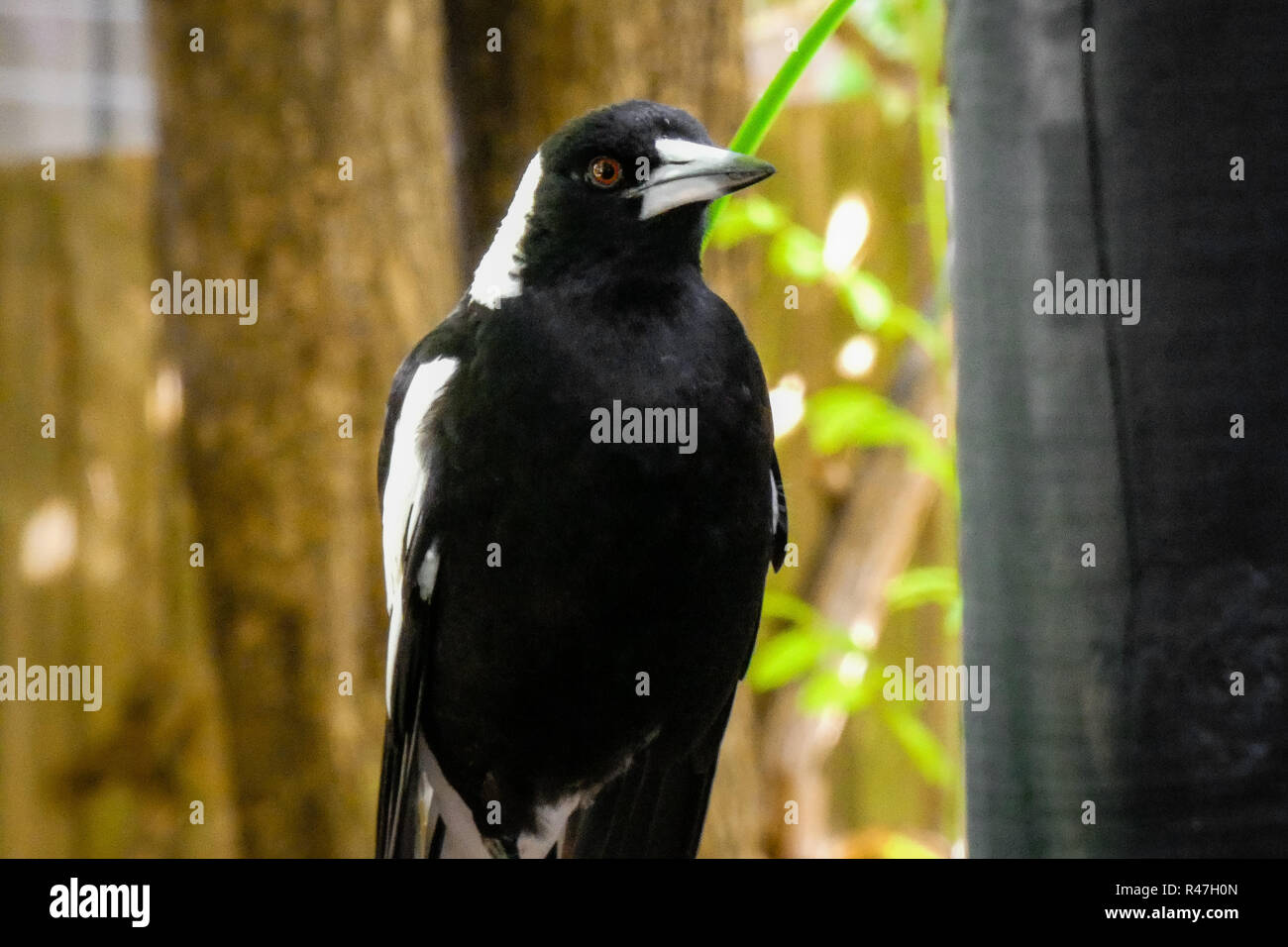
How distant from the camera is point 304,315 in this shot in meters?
1.28

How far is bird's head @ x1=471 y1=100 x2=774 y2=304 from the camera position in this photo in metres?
0.68

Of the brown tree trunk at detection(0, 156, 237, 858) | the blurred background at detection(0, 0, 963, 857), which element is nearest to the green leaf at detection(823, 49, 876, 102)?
the blurred background at detection(0, 0, 963, 857)

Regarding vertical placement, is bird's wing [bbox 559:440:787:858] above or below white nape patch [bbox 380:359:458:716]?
below

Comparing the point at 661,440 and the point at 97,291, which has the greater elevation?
the point at 97,291

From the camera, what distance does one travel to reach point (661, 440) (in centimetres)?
67

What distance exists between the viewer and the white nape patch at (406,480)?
737mm

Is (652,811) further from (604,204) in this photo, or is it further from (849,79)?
(849,79)

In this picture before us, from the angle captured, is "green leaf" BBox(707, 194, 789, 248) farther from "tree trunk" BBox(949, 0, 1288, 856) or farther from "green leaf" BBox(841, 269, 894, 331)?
"tree trunk" BBox(949, 0, 1288, 856)

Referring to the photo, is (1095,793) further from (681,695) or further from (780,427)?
(780,427)

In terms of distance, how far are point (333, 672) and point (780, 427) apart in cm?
52

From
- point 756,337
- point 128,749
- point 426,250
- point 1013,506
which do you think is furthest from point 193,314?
point 1013,506

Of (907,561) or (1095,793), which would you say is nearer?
(1095,793)

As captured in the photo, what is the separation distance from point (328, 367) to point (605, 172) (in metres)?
0.64

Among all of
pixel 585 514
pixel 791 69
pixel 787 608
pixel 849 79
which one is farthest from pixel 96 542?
pixel 791 69
